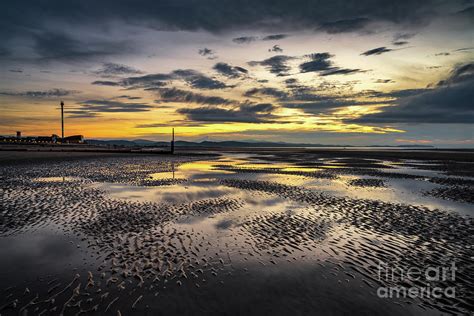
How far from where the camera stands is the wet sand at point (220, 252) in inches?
268

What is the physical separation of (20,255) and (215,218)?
821cm

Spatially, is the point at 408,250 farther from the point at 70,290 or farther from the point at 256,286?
the point at 70,290

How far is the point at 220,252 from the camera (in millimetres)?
10078

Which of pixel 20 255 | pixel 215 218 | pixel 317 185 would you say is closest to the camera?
pixel 20 255

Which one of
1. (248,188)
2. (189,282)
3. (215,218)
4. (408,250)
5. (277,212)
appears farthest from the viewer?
(248,188)

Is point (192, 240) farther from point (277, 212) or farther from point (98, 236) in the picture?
point (277, 212)

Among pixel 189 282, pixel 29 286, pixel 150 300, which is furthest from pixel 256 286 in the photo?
pixel 29 286

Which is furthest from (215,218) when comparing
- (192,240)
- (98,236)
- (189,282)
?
(189,282)

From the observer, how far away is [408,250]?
10.5m

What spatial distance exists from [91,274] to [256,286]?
4911 mm

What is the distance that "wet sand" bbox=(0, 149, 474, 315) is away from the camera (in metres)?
6.80

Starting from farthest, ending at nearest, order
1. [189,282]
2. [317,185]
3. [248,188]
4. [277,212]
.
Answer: [317,185] → [248,188] → [277,212] → [189,282]

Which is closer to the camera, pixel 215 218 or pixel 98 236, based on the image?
pixel 98 236

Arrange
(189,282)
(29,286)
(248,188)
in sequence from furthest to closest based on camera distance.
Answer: (248,188)
(189,282)
(29,286)
